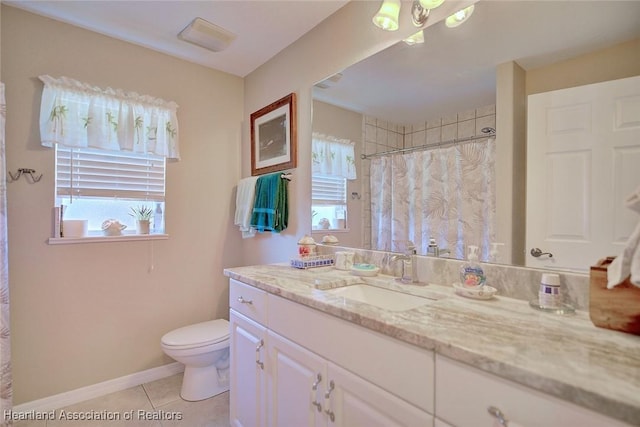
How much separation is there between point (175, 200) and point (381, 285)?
1.74 metres

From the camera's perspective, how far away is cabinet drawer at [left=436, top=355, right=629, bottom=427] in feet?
1.85

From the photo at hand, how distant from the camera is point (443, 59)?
55.7 inches

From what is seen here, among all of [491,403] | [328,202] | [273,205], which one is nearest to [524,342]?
[491,403]

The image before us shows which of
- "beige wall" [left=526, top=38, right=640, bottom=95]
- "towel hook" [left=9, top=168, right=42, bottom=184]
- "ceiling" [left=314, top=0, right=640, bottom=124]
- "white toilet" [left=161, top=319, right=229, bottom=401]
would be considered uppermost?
"ceiling" [left=314, top=0, right=640, bottom=124]

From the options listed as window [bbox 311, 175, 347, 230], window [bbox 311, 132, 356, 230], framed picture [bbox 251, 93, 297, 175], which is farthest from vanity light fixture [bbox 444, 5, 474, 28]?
framed picture [bbox 251, 93, 297, 175]

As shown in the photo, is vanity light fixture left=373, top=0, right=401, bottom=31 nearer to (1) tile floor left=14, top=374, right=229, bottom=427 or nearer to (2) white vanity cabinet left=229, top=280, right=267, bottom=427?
(2) white vanity cabinet left=229, top=280, right=267, bottom=427

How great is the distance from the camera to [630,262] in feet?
2.38

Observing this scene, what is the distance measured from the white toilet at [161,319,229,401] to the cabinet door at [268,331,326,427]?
79 centimetres

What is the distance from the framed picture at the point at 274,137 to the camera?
2141 mm

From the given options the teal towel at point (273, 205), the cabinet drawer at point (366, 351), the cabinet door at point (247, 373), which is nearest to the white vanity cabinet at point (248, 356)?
the cabinet door at point (247, 373)

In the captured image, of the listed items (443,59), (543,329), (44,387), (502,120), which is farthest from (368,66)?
(44,387)

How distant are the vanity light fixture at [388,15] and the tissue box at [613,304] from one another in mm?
1310

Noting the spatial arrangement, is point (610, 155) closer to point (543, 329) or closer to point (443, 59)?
point (543, 329)

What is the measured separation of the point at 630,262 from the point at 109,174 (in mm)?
2603
